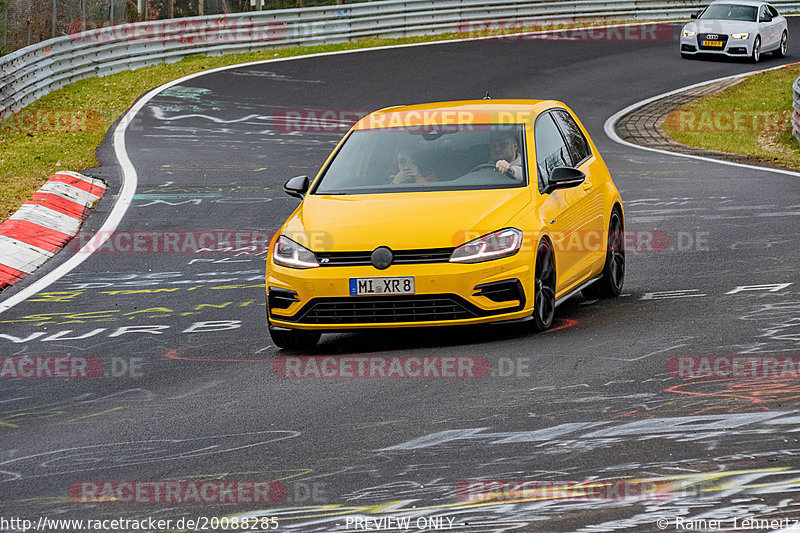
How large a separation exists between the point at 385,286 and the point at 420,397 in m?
1.38

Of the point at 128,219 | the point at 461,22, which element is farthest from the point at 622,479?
the point at 461,22

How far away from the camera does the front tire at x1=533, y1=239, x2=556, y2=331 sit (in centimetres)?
905

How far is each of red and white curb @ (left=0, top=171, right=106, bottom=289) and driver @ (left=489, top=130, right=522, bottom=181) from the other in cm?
483

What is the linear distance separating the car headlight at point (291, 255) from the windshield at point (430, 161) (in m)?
0.79

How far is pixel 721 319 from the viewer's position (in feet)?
30.7

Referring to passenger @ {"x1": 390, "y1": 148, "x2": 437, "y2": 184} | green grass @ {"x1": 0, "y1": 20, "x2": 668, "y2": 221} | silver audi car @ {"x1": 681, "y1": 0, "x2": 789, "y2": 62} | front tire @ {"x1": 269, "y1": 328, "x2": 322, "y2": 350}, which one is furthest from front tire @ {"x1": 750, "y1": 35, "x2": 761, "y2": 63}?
front tire @ {"x1": 269, "y1": 328, "x2": 322, "y2": 350}

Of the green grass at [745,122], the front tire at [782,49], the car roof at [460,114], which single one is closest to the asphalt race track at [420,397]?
the car roof at [460,114]

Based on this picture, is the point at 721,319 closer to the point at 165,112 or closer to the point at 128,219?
the point at 128,219

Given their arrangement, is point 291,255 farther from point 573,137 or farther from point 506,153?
point 573,137

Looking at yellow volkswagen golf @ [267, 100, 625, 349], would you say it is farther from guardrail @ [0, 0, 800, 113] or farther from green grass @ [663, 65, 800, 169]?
guardrail @ [0, 0, 800, 113]

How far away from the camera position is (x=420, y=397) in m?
7.50

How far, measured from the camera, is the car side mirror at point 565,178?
945 cm

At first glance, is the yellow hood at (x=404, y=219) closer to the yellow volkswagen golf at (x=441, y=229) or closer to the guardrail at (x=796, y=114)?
the yellow volkswagen golf at (x=441, y=229)

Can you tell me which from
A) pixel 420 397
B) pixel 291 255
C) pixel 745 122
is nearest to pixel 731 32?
pixel 745 122
